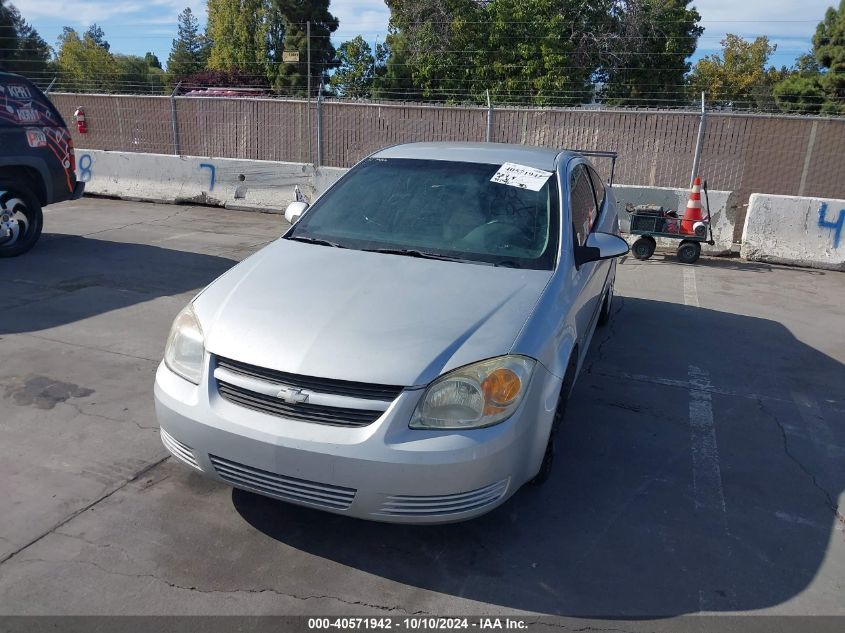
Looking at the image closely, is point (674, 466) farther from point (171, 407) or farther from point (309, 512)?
point (171, 407)

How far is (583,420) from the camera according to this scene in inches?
178

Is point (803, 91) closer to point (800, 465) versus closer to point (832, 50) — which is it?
point (832, 50)

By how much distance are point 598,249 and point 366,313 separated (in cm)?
160

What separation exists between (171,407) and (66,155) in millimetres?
6983

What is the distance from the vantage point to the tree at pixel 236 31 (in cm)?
5691

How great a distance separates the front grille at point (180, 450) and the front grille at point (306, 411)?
360 mm

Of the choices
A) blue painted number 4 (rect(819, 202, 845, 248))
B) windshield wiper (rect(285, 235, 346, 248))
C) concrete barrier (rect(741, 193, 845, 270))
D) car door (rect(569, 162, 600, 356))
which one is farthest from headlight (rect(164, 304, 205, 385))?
blue painted number 4 (rect(819, 202, 845, 248))

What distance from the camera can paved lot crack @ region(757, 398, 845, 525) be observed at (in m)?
3.60

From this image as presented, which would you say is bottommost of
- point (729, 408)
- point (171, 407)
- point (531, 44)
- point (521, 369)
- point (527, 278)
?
point (729, 408)

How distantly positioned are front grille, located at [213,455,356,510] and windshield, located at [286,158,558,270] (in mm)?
1464

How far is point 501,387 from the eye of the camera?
9.39ft

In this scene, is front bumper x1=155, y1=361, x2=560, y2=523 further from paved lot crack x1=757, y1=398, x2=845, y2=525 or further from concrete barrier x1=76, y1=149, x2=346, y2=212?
concrete barrier x1=76, y1=149, x2=346, y2=212

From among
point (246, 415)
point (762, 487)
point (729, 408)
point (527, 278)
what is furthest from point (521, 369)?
point (729, 408)

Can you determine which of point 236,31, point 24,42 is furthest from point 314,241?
point 236,31
